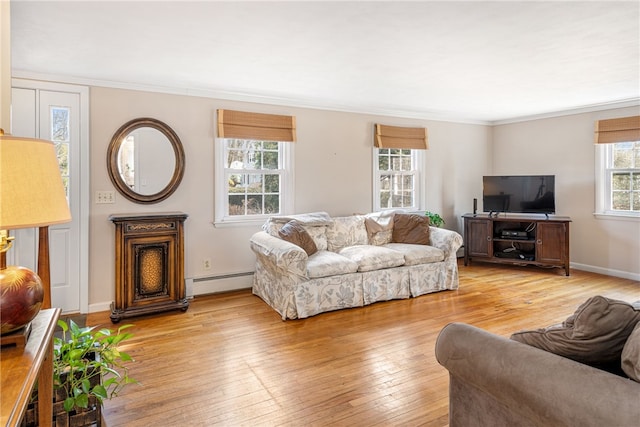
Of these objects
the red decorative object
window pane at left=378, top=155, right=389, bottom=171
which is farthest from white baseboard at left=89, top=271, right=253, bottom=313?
the red decorative object

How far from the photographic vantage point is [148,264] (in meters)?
3.50

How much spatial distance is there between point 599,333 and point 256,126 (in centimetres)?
375

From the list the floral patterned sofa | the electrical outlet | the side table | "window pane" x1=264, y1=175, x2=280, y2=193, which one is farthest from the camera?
"window pane" x1=264, y1=175, x2=280, y2=193

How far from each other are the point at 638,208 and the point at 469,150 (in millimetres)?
2316

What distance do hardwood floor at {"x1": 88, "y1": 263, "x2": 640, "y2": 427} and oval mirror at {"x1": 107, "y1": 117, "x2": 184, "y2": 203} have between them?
1254mm

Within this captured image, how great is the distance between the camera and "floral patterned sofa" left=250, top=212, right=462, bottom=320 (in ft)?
11.3

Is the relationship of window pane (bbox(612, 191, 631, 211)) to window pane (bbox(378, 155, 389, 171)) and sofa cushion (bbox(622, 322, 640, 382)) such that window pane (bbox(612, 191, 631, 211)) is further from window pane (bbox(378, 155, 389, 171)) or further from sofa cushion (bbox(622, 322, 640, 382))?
sofa cushion (bbox(622, 322, 640, 382))

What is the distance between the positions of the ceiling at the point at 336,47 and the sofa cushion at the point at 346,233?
1490 mm

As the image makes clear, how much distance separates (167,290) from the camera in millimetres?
3586

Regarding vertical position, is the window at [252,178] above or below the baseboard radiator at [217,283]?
above

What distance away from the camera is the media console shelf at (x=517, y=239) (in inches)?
194

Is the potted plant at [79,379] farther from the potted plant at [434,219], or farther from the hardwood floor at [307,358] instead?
the potted plant at [434,219]

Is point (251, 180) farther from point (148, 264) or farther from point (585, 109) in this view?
point (585, 109)

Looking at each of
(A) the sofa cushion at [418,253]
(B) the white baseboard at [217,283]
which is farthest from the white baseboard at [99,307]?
(A) the sofa cushion at [418,253]
